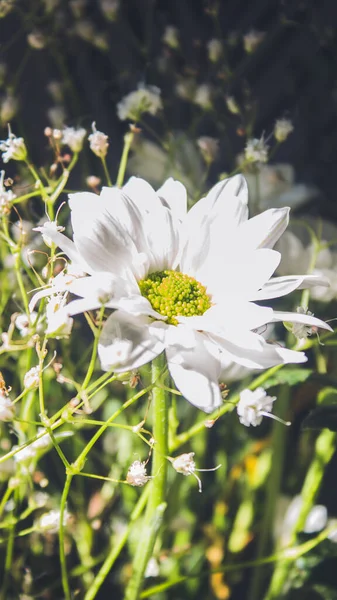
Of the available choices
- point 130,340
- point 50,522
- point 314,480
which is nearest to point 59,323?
point 130,340

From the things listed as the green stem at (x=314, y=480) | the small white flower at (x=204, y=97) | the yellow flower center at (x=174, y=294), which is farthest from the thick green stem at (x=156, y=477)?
the small white flower at (x=204, y=97)

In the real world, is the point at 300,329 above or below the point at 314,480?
above

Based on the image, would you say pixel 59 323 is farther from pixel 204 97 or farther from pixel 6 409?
pixel 204 97

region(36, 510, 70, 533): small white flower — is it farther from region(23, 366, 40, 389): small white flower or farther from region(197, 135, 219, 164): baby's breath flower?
region(197, 135, 219, 164): baby's breath flower

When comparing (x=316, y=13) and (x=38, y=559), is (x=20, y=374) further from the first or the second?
(x=316, y=13)

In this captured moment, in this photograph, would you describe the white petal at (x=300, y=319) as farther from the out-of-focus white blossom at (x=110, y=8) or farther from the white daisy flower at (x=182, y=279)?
the out-of-focus white blossom at (x=110, y=8)

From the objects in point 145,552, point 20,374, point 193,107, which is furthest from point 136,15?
point 145,552
